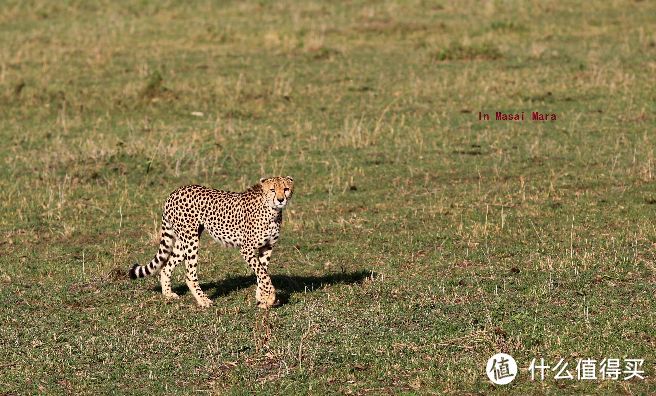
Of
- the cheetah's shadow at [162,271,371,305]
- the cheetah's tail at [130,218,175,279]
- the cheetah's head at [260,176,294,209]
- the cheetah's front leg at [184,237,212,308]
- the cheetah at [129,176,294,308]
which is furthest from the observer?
the cheetah's shadow at [162,271,371,305]

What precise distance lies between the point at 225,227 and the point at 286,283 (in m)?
1.15

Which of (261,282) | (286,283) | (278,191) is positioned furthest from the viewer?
(286,283)

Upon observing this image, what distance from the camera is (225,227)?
407 inches

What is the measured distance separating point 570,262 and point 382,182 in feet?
14.4

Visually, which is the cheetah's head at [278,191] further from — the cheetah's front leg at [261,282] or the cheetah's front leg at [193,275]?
the cheetah's front leg at [193,275]

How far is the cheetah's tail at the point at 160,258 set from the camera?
1054 centimetres

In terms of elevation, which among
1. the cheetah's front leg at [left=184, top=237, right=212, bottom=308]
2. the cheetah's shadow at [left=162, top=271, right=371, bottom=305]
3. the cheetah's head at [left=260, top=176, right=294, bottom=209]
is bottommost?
the cheetah's shadow at [left=162, top=271, right=371, bottom=305]

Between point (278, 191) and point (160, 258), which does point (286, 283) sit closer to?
point (160, 258)

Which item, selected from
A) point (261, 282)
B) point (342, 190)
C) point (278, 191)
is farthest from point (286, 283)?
point (342, 190)

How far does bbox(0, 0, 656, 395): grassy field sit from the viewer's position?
8945mm

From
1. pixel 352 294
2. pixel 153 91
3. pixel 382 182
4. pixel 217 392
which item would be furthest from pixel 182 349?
pixel 153 91

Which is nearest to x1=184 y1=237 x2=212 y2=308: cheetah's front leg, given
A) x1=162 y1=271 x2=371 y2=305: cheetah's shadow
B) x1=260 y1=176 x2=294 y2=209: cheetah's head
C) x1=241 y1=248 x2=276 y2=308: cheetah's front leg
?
x1=162 y1=271 x2=371 y2=305: cheetah's shadow

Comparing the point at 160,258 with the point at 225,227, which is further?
the point at 160,258

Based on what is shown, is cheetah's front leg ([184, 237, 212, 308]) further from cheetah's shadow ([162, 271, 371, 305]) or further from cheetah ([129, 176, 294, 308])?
cheetah's shadow ([162, 271, 371, 305])
